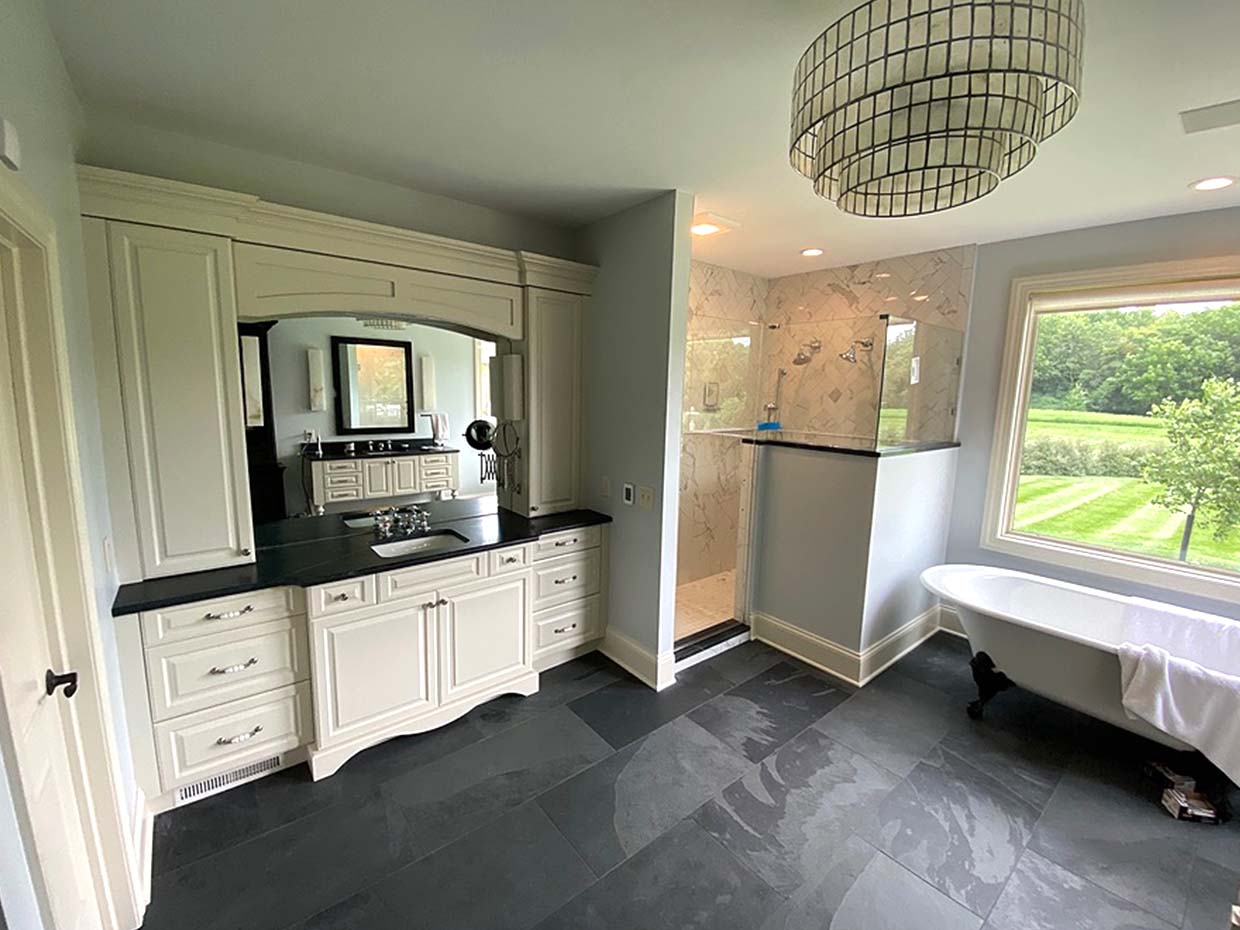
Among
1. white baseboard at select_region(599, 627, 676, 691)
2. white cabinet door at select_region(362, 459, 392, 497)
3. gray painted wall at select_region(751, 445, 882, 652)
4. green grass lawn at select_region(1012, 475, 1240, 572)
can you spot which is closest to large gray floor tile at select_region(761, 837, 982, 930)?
white baseboard at select_region(599, 627, 676, 691)

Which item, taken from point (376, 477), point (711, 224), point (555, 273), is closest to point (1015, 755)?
point (711, 224)

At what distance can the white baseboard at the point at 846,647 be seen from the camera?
309 centimetres

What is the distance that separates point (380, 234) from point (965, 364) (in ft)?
12.1

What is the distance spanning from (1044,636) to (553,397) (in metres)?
2.81

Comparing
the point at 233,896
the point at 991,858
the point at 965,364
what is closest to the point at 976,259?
the point at 965,364

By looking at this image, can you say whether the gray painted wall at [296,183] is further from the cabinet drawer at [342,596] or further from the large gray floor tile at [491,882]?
the large gray floor tile at [491,882]

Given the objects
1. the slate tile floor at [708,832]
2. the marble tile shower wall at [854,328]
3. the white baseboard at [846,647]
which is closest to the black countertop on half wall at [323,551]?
the slate tile floor at [708,832]

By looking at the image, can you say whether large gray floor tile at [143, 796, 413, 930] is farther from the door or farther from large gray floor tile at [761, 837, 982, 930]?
large gray floor tile at [761, 837, 982, 930]

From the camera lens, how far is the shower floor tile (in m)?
3.62

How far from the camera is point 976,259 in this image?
343 centimetres

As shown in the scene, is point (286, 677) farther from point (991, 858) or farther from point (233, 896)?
point (991, 858)

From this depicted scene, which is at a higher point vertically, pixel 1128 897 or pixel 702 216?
pixel 702 216

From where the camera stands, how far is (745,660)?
10.9 ft

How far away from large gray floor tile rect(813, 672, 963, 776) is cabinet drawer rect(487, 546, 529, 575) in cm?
175
